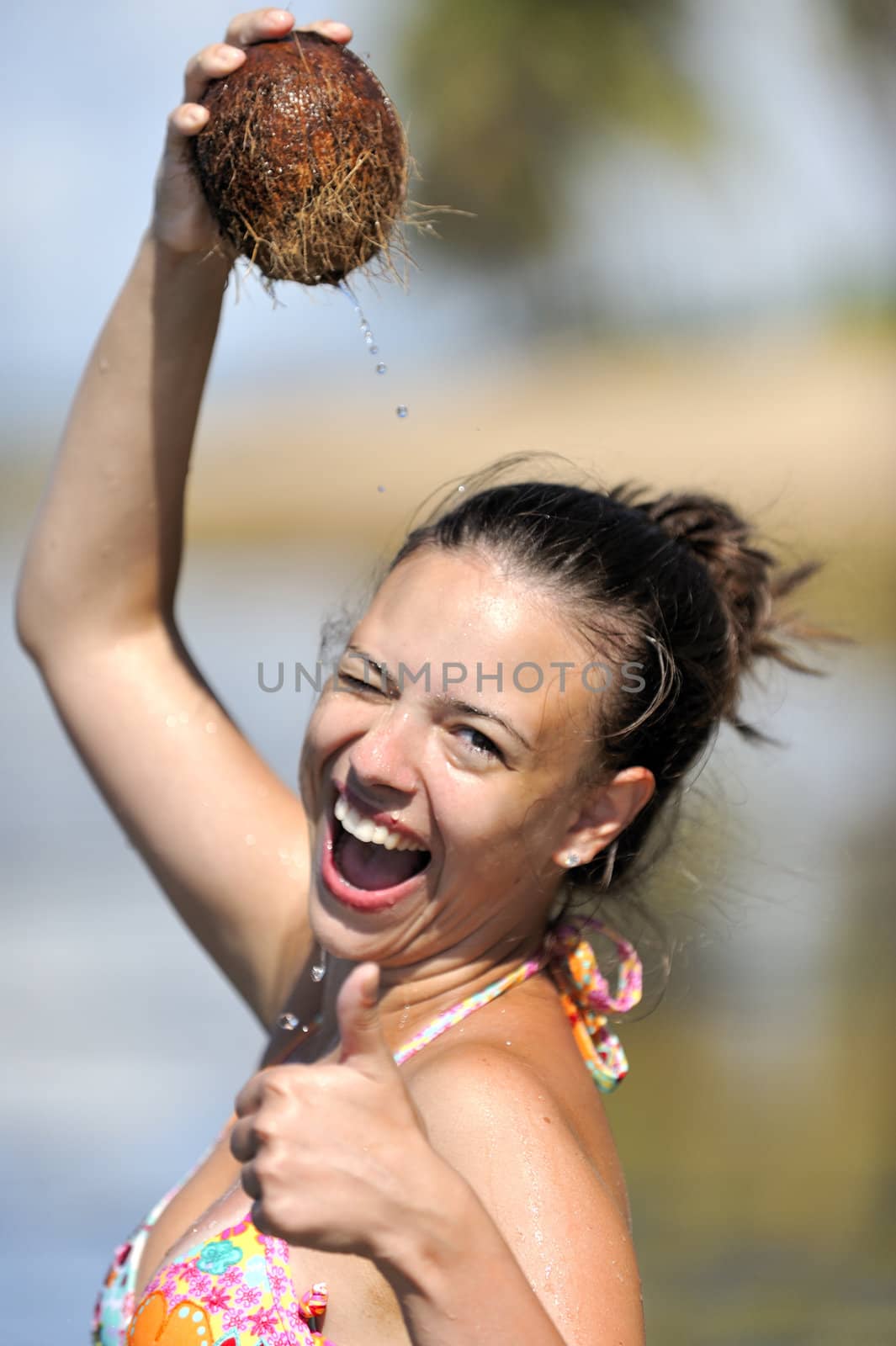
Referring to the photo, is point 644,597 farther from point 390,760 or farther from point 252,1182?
point 252,1182

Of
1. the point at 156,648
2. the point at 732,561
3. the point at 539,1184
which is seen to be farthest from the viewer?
the point at 156,648

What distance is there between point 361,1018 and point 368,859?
2.80 ft

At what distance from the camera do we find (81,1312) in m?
4.50

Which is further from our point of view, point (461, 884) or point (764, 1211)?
point (764, 1211)

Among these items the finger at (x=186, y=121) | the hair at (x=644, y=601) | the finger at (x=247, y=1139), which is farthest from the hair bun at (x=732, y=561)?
the finger at (x=247, y=1139)

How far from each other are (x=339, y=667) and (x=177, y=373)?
2.47ft

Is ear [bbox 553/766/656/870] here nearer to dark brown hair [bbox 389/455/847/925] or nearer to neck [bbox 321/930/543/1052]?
dark brown hair [bbox 389/455/847/925]

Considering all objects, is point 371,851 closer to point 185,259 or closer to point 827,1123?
point 185,259

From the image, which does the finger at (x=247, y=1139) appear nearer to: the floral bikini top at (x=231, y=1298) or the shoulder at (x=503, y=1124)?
the shoulder at (x=503, y=1124)

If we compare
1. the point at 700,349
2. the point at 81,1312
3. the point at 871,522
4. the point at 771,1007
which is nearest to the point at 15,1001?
the point at 81,1312

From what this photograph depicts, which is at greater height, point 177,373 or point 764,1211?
point 177,373

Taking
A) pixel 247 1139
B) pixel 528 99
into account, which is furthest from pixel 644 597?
pixel 528 99

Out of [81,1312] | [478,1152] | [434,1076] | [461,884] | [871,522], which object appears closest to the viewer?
[478,1152]

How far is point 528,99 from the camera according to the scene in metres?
23.0
